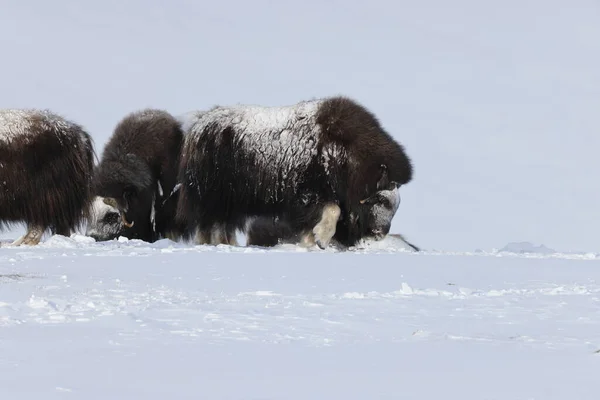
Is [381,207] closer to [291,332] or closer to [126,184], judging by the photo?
[126,184]

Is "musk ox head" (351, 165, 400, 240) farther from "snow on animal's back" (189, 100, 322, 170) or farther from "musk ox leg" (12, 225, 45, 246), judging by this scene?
"musk ox leg" (12, 225, 45, 246)

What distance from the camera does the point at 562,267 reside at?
645 cm

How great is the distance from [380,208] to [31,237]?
2958 mm

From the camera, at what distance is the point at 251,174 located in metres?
8.03

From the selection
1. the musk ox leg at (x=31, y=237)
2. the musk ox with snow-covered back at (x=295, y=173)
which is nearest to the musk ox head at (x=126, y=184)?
the musk ox with snow-covered back at (x=295, y=173)

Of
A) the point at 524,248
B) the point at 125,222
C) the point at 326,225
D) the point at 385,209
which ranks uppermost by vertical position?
the point at 385,209

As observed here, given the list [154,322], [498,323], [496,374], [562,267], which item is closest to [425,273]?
[562,267]

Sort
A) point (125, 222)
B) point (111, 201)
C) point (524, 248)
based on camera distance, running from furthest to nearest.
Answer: point (111, 201), point (125, 222), point (524, 248)

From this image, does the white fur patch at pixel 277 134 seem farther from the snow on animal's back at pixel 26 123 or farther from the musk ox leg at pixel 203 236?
the snow on animal's back at pixel 26 123

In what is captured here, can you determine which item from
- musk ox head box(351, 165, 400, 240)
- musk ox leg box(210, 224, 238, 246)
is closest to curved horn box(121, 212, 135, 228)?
musk ox leg box(210, 224, 238, 246)

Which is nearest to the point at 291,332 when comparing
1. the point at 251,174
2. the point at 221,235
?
the point at 251,174

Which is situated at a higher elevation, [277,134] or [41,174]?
[277,134]

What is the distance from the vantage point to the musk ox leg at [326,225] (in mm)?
7668

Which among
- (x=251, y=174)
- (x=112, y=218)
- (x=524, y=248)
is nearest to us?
(x=251, y=174)
